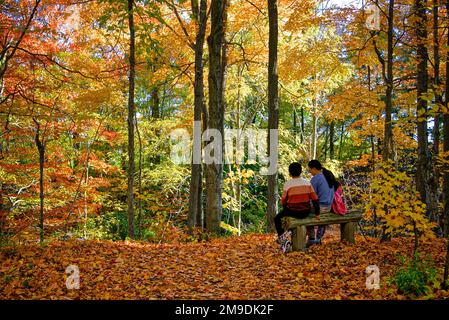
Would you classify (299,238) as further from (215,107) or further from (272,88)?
(272,88)

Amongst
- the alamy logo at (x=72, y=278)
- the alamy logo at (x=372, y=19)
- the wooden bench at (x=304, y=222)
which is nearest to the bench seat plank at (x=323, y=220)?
the wooden bench at (x=304, y=222)

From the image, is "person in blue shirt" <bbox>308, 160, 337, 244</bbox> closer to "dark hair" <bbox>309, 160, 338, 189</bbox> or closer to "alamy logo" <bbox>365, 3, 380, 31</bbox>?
"dark hair" <bbox>309, 160, 338, 189</bbox>

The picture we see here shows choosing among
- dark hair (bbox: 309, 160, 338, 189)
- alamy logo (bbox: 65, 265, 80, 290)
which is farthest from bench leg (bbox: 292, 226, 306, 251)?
alamy logo (bbox: 65, 265, 80, 290)

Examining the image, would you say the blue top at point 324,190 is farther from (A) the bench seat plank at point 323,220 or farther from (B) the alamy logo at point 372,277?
(B) the alamy logo at point 372,277

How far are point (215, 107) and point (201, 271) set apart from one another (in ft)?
15.2

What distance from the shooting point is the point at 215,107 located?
9.30 metres

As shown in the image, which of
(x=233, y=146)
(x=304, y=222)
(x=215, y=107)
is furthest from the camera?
(x=233, y=146)

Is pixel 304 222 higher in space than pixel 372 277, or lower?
higher

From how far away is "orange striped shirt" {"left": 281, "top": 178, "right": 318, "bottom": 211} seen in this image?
6.64 m

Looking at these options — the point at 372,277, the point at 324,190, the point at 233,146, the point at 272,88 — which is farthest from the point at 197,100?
the point at 233,146

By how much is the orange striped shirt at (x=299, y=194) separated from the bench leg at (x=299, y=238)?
0.38m

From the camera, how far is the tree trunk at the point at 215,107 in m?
9.19

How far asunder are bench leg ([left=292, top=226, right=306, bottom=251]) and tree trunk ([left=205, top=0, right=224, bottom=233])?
3225 mm

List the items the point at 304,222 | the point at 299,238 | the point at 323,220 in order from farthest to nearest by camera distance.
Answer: the point at 323,220, the point at 299,238, the point at 304,222
